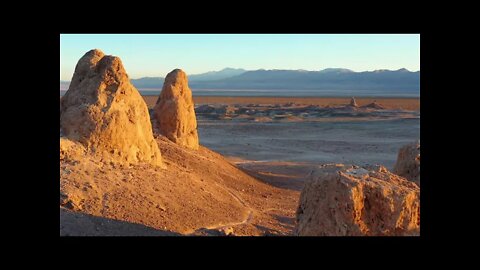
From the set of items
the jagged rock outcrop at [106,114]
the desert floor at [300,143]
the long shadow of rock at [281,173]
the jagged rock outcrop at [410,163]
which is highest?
the jagged rock outcrop at [106,114]

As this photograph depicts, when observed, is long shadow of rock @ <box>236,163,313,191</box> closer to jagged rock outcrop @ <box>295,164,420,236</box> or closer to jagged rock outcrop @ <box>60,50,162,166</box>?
jagged rock outcrop @ <box>60,50,162,166</box>

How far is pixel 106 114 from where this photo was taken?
31.0ft

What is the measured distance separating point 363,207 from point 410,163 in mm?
3080

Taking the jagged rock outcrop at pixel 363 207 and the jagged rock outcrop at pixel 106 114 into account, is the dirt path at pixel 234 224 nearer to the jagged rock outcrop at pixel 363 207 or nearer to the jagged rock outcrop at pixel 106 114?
the jagged rock outcrop at pixel 106 114

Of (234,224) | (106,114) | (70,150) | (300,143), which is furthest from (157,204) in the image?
(300,143)

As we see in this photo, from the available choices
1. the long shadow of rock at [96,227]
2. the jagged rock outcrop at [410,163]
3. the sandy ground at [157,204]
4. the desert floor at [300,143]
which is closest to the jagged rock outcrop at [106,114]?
the sandy ground at [157,204]

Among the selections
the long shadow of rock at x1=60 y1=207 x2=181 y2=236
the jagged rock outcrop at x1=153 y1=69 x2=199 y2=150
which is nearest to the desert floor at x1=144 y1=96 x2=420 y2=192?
the jagged rock outcrop at x1=153 y1=69 x2=199 y2=150

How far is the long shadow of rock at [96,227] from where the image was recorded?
6863 mm

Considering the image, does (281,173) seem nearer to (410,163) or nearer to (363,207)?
(410,163)

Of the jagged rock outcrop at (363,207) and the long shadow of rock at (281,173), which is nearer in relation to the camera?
the jagged rock outcrop at (363,207)

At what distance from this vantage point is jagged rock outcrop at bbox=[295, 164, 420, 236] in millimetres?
5910

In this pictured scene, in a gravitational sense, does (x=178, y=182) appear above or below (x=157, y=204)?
above

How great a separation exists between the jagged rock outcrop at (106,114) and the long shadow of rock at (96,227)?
1.94m
